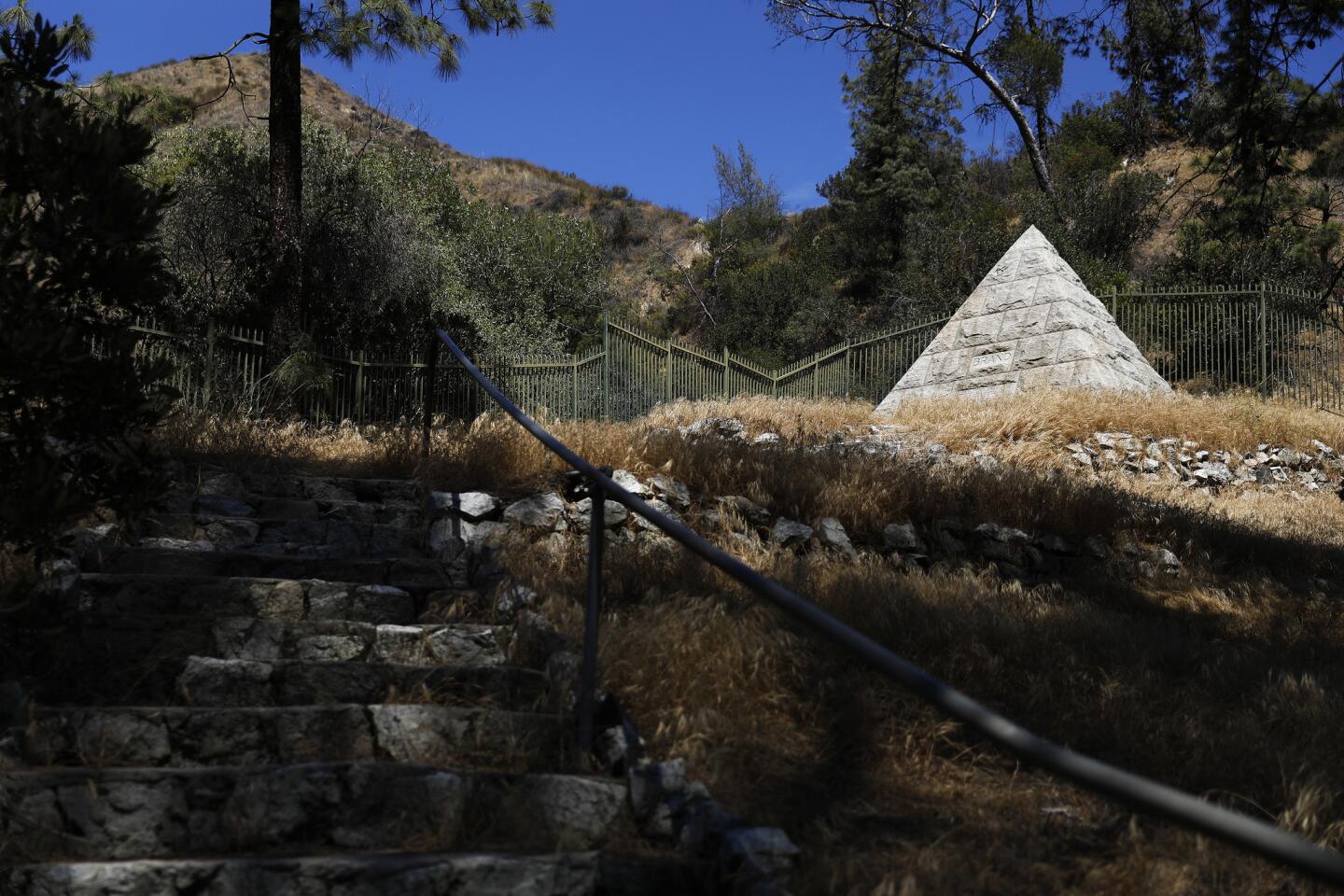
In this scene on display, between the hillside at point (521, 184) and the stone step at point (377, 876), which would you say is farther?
the hillside at point (521, 184)

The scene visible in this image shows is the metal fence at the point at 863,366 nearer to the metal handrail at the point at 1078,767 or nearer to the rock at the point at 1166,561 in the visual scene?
the rock at the point at 1166,561

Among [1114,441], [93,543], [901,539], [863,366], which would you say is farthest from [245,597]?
[863,366]

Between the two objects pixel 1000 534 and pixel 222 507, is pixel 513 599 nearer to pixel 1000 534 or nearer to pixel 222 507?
pixel 222 507

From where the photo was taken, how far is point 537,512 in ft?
21.1

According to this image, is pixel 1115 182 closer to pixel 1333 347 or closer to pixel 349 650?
pixel 1333 347

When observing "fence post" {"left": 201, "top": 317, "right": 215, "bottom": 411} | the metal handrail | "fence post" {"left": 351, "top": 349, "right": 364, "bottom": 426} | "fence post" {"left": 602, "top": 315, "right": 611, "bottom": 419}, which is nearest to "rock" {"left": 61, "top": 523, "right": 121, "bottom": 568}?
the metal handrail

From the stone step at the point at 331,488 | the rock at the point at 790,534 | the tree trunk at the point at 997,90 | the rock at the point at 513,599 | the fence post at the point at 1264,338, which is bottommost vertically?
the rock at the point at 513,599

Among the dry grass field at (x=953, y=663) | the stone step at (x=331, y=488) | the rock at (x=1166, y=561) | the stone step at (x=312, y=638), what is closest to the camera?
the dry grass field at (x=953, y=663)

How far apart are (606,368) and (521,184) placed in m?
49.0

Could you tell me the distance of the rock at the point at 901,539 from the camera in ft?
23.6

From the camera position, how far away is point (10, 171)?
4043mm

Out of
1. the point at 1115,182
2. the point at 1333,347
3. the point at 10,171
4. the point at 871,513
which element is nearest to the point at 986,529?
the point at 871,513

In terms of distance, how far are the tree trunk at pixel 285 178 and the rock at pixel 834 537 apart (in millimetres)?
8816

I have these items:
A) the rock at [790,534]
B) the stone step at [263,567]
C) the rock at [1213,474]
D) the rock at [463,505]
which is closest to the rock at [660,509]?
the rock at [790,534]
